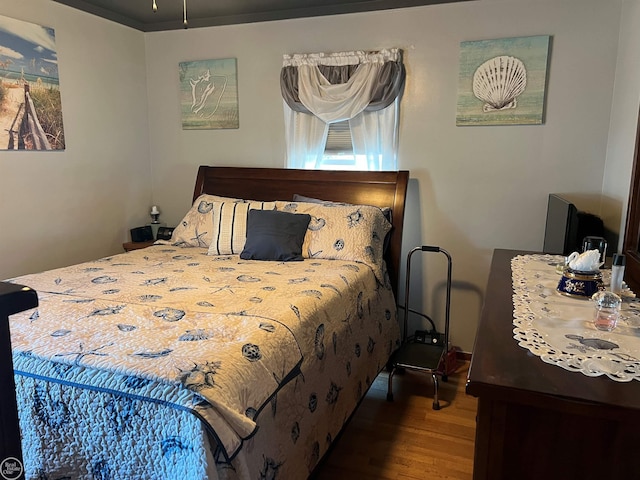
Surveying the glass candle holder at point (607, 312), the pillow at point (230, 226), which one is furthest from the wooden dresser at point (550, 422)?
the pillow at point (230, 226)

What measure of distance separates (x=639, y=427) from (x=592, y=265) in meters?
0.77

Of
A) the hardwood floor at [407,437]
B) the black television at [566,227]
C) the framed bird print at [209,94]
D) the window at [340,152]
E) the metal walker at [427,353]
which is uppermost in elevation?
the framed bird print at [209,94]

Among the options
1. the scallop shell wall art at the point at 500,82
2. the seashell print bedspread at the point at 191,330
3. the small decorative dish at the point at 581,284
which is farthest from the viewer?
the scallop shell wall art at the point at 500,82

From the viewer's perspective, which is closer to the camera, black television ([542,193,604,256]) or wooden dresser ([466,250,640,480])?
wooden dresser ([466,250,640,480])

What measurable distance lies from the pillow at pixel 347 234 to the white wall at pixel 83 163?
5.21 feet

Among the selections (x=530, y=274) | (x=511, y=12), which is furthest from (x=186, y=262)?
(x=511, y=12)

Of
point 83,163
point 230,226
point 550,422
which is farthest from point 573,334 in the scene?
point 83,163

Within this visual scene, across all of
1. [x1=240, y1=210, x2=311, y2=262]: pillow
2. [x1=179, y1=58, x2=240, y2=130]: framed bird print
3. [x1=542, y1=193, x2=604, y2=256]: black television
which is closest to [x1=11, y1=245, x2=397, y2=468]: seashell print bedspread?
[x1=240, y1=210, x2=311, y2=262]: pillow

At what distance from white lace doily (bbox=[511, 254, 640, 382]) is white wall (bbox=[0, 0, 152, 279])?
2809mm

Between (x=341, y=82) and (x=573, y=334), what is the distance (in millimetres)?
2312

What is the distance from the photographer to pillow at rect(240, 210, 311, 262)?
2.72 m

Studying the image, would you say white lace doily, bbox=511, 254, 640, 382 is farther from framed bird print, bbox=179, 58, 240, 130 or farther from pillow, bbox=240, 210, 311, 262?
framed bird print, bbox=179, 58, 240, 130

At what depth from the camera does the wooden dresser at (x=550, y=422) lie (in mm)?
1028

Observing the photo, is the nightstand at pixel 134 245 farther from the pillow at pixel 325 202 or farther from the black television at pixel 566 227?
the black television at pixel 566 227
